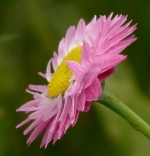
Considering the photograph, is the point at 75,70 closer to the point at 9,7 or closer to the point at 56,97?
the point at 56,97

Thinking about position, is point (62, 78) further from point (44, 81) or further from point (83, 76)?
point (44, 81)

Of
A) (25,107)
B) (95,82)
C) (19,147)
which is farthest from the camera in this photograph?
(19,147)

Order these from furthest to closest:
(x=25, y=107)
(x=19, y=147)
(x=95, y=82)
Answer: (x=19, y=147) < (x=25, y=107) < (x=95, y=82)

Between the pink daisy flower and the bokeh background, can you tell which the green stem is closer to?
the pink daisy flower

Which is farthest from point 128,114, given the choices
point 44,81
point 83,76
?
point 44,81

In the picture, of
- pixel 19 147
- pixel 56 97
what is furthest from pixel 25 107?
pixel 19 147

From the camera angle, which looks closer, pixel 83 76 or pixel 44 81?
pixel 83 76
